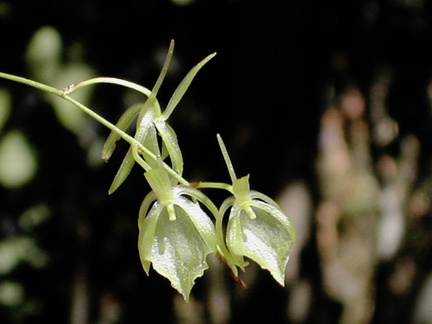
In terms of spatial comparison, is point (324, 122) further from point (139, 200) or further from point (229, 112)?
point (139, 200)

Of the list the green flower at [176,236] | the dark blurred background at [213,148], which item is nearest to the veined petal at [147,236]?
the green flower at [176,236]

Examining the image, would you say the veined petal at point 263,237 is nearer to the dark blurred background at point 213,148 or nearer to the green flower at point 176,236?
the green flower at point 176,236

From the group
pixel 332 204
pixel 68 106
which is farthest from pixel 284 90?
pixel 68 106

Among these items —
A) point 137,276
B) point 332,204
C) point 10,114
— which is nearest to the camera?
point 10,114

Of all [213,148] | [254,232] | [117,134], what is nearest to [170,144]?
[117,134]

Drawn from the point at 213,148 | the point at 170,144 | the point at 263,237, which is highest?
the point at 213,148

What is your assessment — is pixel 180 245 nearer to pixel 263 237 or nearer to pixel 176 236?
pixel 176 236
